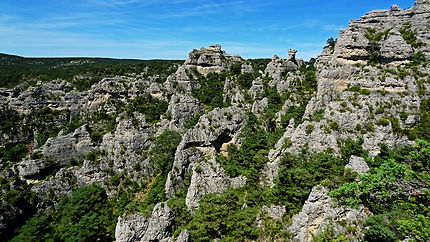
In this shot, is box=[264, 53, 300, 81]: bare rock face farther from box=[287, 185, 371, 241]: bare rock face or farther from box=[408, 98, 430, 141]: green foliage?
box=[287, 185, 371, 241]: bare rock face

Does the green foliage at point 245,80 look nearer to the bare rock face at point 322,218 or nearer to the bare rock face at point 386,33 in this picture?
the bare rock face at point 386,33

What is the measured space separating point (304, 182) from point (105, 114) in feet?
198

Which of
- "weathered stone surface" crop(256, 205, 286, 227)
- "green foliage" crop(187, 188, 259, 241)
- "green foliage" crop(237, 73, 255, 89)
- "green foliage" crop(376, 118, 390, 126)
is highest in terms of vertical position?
"green foliage" crop(237, 73, 255, 89)

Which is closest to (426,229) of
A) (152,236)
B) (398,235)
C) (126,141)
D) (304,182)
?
(398,235)

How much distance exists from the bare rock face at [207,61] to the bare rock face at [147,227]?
50.9 m

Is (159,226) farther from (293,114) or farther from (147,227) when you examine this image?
(293,114)

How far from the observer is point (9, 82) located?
108m

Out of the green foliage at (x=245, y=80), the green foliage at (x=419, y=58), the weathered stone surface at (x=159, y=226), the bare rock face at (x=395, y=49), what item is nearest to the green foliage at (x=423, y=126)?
the green foliage at (x=419, y=58)

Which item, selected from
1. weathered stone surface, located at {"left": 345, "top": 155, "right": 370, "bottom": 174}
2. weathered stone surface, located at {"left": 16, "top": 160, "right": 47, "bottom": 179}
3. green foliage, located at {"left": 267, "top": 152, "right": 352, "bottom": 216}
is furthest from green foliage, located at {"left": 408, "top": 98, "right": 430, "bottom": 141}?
weathered stone surface, located at {"left": 16, "top": 160, "right": 47, "bottom": 179}

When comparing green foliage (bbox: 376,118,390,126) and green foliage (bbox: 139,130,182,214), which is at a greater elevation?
green foliage (bbox: 376,118,390,126)

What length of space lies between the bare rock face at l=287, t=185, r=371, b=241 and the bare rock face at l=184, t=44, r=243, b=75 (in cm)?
5834

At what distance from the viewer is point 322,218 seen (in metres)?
24.6

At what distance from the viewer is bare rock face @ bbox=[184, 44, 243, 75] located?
76.1 m

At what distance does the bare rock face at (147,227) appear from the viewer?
1438 inches
